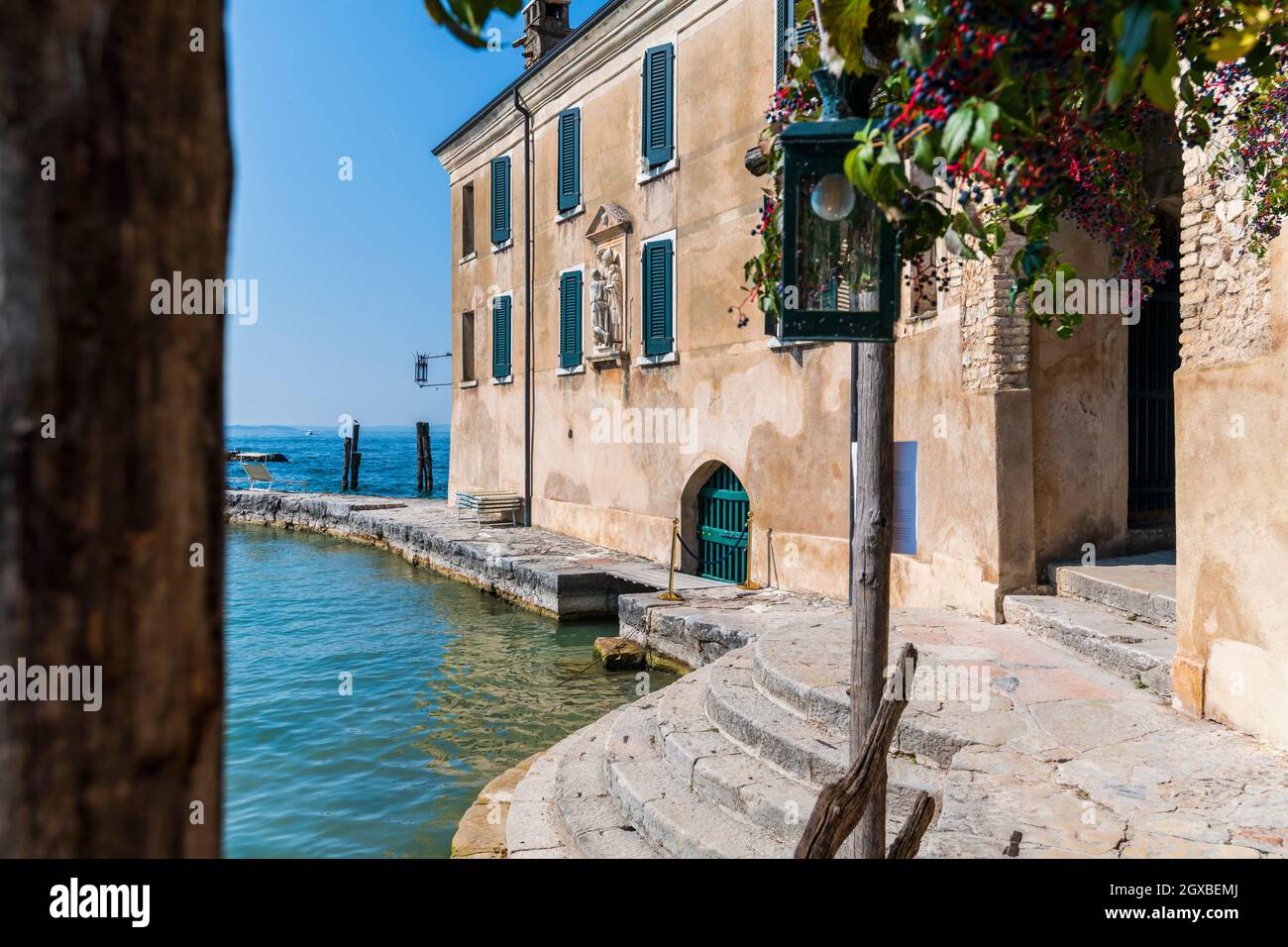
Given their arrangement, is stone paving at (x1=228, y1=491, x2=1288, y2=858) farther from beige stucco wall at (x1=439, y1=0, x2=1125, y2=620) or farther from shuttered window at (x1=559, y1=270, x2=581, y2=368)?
shuttered window at (x1=559, y1=270, x2=581, y2=368)

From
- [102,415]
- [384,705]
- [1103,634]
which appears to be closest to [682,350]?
[384,705]

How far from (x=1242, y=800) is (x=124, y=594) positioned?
4.42 m

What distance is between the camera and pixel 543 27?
19.9m

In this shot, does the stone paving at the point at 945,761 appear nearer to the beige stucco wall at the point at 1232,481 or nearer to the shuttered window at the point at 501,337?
the beige stucco wall at the point at 1232,481

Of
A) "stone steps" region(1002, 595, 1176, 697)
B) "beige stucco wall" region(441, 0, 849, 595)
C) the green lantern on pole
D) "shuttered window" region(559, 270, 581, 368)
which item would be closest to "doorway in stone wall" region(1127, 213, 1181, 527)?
Answer: "stone steps" region(1002, 595, 1176, 697)

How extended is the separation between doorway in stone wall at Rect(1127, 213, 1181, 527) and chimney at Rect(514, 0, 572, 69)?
14.1 meters

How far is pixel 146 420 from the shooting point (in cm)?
104

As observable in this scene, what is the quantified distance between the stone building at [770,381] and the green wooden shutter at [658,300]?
0.05 m

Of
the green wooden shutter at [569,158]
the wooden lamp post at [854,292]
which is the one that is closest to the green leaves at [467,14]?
the wooden lamp post at [854,292]

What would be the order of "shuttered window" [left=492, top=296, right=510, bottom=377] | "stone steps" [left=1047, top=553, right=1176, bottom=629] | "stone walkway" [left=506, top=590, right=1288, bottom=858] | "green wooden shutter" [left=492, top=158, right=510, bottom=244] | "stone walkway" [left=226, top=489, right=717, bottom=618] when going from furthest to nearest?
"shuttered window" [left=492, top=296, right=510, bottom=377] → "green wooden shutter" [left=492, top=158, right=510, bottom=244] → "stone walkway" [left=226, top=489, right=717, bottom=618] → "stone steps" [left=1047, top=553, right=1176, bottom=629] → "stone walkway" [left=506, top=590, right=1288, bottom=858]

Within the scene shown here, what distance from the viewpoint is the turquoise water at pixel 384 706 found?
704 centimetres

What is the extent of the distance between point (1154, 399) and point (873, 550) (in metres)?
7.08

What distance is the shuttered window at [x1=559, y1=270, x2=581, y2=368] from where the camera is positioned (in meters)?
16.5
